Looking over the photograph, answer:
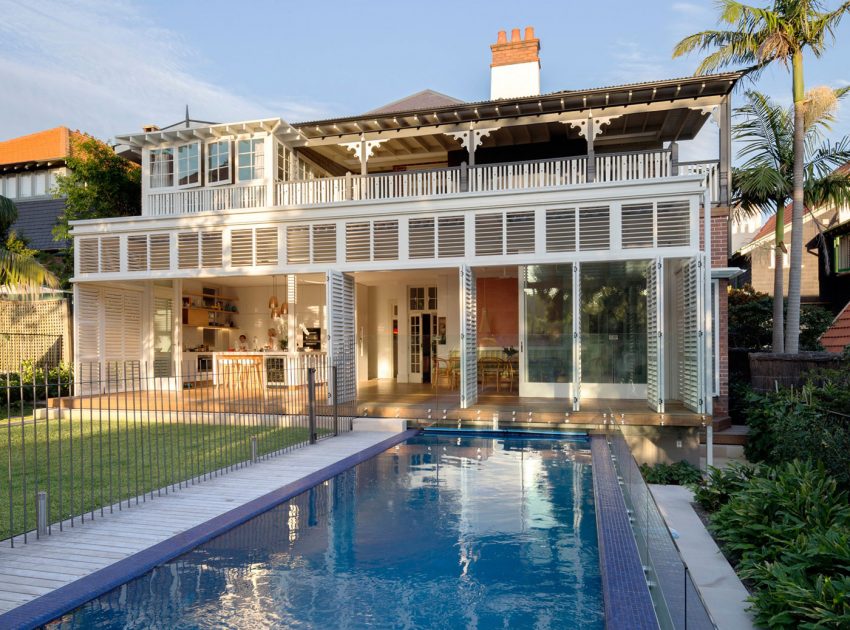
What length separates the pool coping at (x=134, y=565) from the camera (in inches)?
135

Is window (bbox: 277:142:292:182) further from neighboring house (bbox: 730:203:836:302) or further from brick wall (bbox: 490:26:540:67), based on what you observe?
neighboring house (bbox: 730:203:836:302)

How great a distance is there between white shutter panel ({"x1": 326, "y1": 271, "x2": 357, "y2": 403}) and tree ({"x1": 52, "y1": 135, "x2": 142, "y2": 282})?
809cm

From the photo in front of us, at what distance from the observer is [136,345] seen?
1512cm

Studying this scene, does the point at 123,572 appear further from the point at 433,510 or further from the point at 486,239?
the point at 486,239

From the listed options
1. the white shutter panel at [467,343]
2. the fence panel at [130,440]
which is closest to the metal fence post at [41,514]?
the fence panel at [130,440]

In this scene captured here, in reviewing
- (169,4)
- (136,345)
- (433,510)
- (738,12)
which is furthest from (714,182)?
(169,4)

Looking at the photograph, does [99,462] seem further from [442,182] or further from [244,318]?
[244,318]

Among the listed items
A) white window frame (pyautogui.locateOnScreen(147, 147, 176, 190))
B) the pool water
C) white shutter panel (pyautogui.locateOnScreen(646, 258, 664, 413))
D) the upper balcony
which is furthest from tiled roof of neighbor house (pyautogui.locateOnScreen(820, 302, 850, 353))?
white window frame (pyautogui.locateOnScreen(147, 147, 176, 190))

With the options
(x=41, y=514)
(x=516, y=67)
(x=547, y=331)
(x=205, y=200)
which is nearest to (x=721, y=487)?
(x=547, y=331)

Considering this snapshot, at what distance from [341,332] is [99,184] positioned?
351 inches

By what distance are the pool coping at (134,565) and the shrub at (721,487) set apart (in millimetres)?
4550

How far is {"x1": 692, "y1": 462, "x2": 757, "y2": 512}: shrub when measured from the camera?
6.57 metres

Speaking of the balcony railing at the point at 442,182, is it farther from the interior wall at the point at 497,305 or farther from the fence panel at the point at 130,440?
the fence panel at the point at 130,440

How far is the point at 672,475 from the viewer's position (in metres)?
8.46
